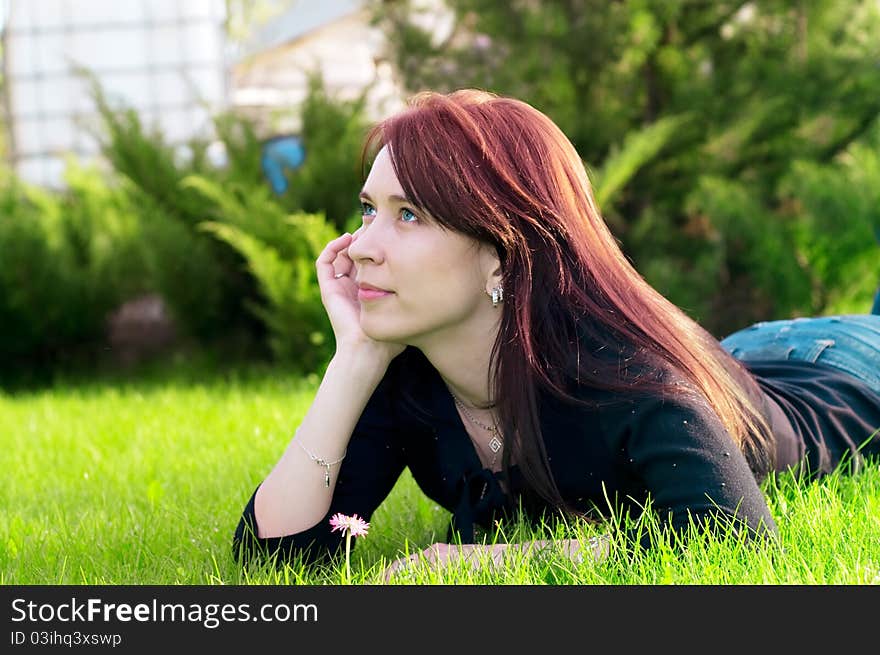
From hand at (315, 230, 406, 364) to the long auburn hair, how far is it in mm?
276

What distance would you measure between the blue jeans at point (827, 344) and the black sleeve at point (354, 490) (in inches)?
53.6

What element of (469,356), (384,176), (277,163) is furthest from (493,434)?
(277,163)

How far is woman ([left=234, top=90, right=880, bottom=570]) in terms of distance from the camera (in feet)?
7.54

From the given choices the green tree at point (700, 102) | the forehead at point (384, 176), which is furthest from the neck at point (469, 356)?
the green tree at point (700, 102)

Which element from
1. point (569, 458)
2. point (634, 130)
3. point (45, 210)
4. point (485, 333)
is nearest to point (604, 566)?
point (569, 458)

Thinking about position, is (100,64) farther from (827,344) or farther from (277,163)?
(827,344)

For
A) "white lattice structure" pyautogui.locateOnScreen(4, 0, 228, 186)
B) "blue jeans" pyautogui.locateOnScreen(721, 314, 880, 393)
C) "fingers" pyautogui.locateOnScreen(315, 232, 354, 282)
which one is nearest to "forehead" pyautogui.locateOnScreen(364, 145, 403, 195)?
"fingers" pyautogui.locateOnScreen(315, 232, 354, 282)

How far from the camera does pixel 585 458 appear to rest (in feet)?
8.21

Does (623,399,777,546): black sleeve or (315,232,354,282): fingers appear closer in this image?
(623,399,777,546): black sleeve

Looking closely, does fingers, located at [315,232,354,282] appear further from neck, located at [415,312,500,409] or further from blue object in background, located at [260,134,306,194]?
blue object in background, located at [260,134,306,194]

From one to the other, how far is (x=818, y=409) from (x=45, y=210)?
515 centimetres
